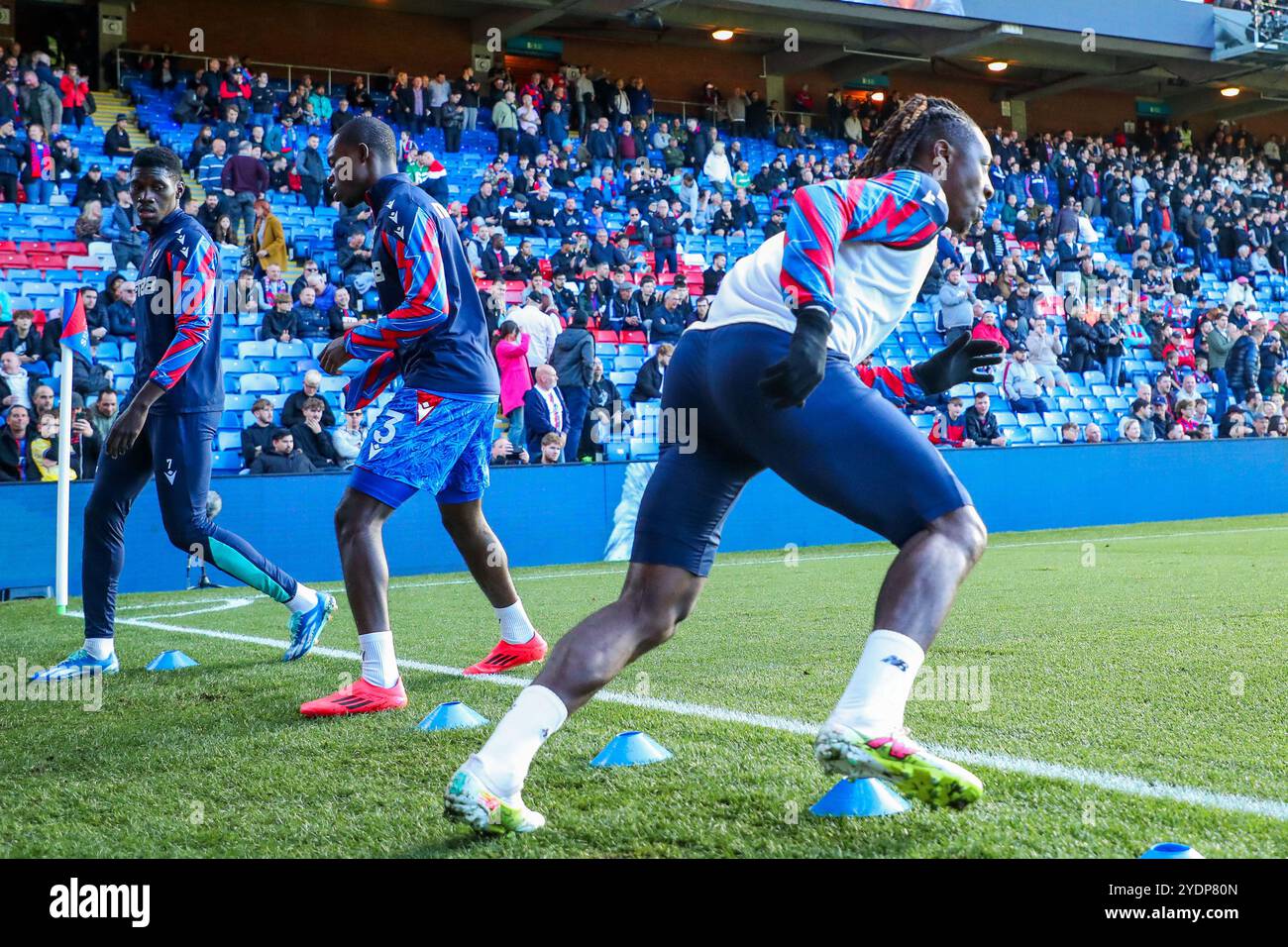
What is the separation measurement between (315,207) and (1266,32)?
20.2 m

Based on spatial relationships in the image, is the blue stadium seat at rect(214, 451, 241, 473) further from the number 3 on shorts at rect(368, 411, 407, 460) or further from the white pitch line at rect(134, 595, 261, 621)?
the number 3 on shorts at rect(368, 411, 407, 460)

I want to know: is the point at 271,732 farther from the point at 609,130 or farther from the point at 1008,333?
the point at 609,130

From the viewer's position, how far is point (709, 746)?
387 cm

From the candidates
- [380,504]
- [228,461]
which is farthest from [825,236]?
[228,461]

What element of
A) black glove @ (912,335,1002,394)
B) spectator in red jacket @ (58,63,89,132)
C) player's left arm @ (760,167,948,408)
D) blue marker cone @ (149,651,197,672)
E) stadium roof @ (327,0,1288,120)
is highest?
stadium roof @ (327,0,1288,120)

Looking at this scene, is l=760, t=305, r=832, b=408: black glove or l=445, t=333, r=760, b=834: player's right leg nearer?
l=760, t=305, r=832, b=408: black glove

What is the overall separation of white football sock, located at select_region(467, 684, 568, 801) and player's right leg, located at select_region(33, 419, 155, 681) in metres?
3.27

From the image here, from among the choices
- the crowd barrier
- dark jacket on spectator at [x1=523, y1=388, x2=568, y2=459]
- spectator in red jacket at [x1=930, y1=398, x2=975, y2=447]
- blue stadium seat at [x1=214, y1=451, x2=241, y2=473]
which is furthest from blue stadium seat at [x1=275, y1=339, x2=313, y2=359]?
spectator in red jacket at [x1=930, y1=398, x2=975, y2=447]

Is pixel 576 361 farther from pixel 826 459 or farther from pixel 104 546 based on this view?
→ pixel 826 459

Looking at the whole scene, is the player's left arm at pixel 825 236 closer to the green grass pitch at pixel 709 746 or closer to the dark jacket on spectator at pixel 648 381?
the green grass pitch at pixel 709 746

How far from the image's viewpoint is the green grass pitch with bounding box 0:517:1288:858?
293cm

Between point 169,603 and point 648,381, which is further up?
point 648,381

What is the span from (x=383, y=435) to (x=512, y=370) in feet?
28.6
